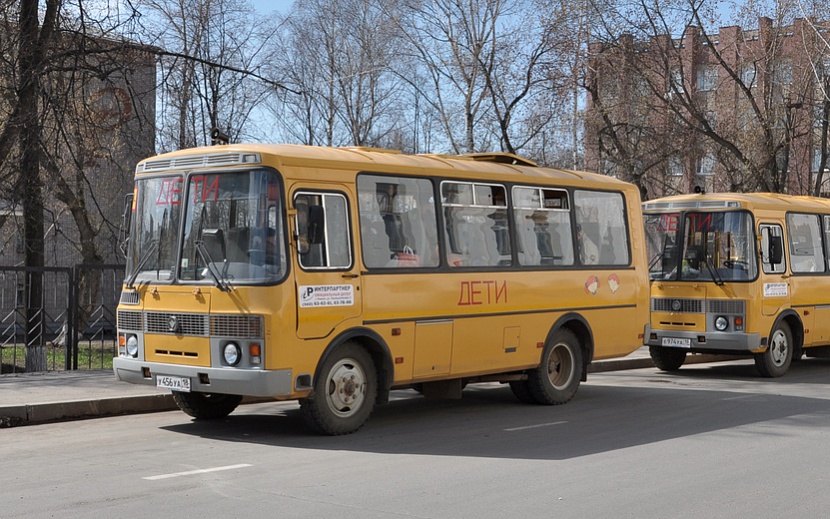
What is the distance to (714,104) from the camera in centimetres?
3475

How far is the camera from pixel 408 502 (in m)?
7.23

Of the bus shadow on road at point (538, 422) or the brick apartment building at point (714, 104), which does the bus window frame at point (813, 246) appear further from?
the brick apartment building at point (714, 104)

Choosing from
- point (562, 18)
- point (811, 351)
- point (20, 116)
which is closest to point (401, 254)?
point (20, 116)

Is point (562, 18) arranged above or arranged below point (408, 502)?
above

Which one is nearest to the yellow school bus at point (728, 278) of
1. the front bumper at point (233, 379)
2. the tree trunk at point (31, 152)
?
the front bumper at point (233, 379)

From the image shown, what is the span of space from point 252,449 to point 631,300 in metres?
6.78

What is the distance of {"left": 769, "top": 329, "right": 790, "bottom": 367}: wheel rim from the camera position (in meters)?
17.2

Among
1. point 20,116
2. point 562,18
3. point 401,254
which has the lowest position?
point 401,254

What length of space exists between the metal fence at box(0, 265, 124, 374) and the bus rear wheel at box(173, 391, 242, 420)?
4.69 m

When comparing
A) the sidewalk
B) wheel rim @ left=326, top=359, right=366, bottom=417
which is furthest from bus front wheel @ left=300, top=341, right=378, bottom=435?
the sidewalk

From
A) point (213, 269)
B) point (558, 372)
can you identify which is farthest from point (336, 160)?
point (558, 372)

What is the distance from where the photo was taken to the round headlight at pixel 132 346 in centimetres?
1059

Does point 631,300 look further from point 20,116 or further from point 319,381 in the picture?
point 20,116

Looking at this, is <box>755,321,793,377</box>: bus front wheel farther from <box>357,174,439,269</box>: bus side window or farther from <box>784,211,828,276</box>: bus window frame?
→ <box>357,174,439,269</box>: bus side window
